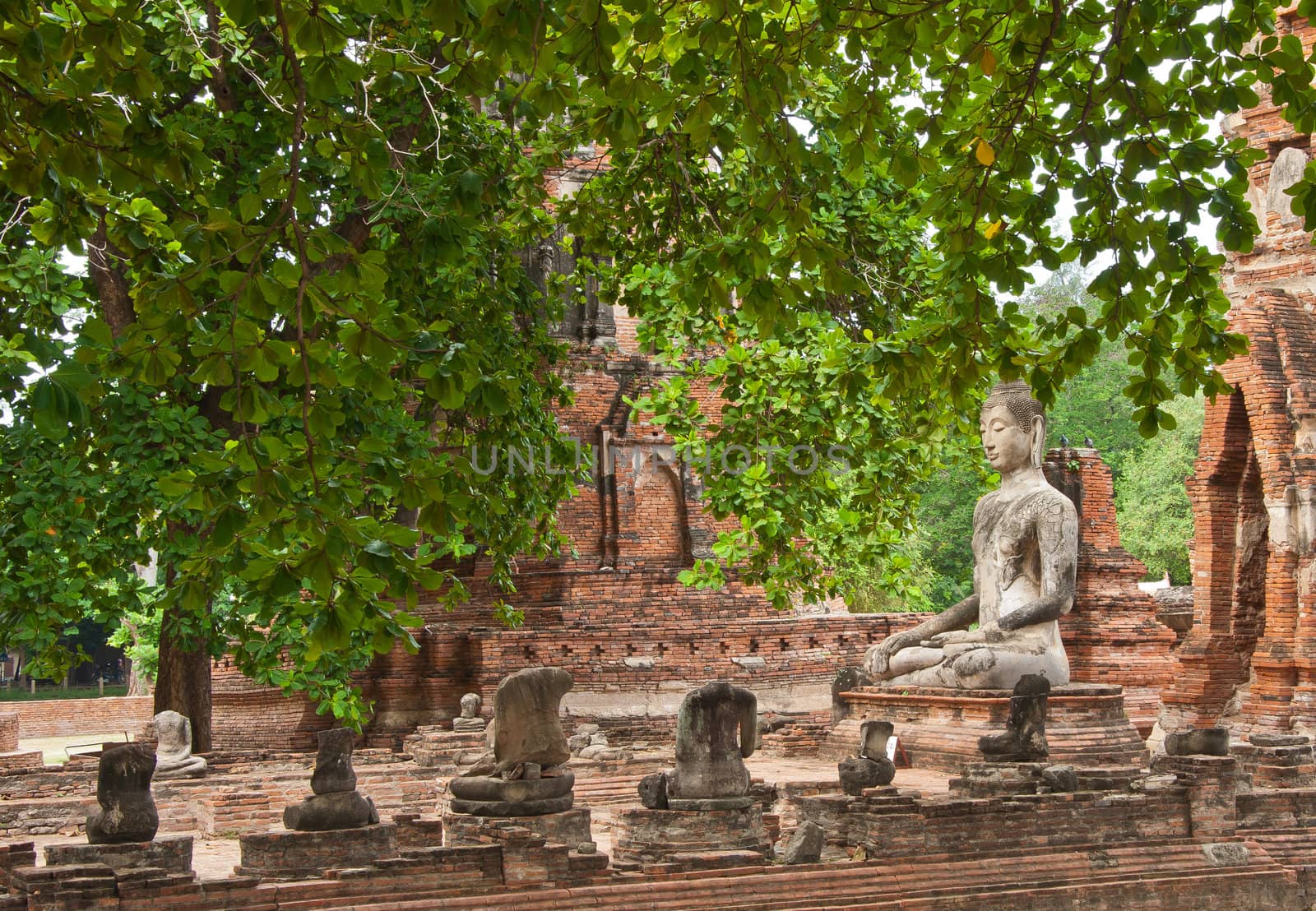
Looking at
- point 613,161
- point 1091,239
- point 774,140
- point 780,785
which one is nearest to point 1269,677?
point 780,785

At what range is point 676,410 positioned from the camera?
40.9 feet

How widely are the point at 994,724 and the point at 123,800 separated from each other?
6383 mm

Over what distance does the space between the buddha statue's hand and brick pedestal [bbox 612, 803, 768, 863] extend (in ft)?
13.1

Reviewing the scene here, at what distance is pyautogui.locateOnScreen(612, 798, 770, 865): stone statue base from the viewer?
860cm

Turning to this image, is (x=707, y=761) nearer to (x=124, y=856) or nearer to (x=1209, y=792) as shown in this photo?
(x=124, y=856)

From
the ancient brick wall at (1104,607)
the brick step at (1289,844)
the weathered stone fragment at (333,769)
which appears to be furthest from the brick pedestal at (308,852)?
the ancient brick wall at (1104,607)

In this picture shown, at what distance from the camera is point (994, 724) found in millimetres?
11352

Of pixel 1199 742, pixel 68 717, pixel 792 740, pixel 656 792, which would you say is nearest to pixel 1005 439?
pixel 1199 742

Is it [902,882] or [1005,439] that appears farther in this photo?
[1005,439]

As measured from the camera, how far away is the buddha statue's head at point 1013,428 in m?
12.4

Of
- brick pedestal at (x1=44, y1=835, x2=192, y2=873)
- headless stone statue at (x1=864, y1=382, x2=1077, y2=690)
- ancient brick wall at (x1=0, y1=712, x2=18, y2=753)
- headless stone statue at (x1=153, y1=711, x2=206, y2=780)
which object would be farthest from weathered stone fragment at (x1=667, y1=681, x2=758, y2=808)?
ancient brick wall at (x1=0, y1=712, x2=18, y2=753)

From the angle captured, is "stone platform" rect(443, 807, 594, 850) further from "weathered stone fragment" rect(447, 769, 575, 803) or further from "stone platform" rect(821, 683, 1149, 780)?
"stone platform" rect(821, 683, 1149, 780)

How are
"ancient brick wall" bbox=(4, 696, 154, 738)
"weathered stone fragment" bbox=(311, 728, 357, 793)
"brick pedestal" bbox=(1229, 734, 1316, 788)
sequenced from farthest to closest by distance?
"ancient brick wall" bbox=(4, 696, 154, 738), "brick pedestal" bbox=(1229, 734, 1316, 788), "weathered stone fragment" bbox=(311, 728, 357, 793)

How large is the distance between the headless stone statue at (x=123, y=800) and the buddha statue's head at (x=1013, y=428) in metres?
7.36
